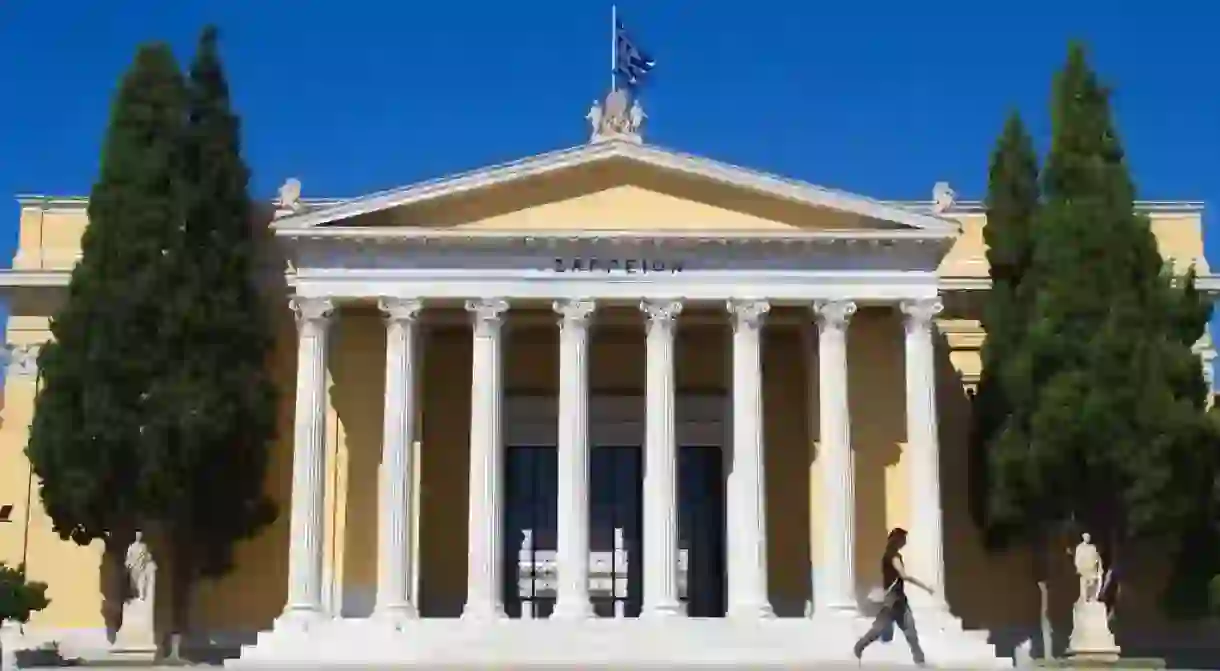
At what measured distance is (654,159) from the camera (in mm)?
30219

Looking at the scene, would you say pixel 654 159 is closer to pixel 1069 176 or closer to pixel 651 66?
pixel 651 66

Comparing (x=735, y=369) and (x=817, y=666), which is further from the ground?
(x=735, y=369)

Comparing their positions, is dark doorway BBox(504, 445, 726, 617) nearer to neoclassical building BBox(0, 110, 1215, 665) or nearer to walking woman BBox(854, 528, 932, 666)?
neoclassical building BBox(0, 110, 1215, 665)

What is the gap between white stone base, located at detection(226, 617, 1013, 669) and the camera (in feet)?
89.2

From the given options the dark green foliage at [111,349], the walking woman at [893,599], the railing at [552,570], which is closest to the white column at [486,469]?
the railing at [552,570]

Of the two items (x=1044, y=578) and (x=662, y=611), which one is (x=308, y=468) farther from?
(x=1044, y=578)

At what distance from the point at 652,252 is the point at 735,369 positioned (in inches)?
105

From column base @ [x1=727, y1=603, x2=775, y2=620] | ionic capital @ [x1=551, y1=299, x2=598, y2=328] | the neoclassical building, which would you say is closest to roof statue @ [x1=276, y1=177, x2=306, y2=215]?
the neoclassical building

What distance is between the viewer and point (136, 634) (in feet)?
87.7

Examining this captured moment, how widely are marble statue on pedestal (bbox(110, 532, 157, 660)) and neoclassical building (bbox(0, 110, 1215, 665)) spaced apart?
1589mm

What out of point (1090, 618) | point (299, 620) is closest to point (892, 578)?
point (1090, 618)

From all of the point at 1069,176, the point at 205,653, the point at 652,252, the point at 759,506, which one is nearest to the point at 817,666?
the point at 759,506

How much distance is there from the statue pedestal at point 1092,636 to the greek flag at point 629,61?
13487 mm

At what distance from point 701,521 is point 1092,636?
9.15m
